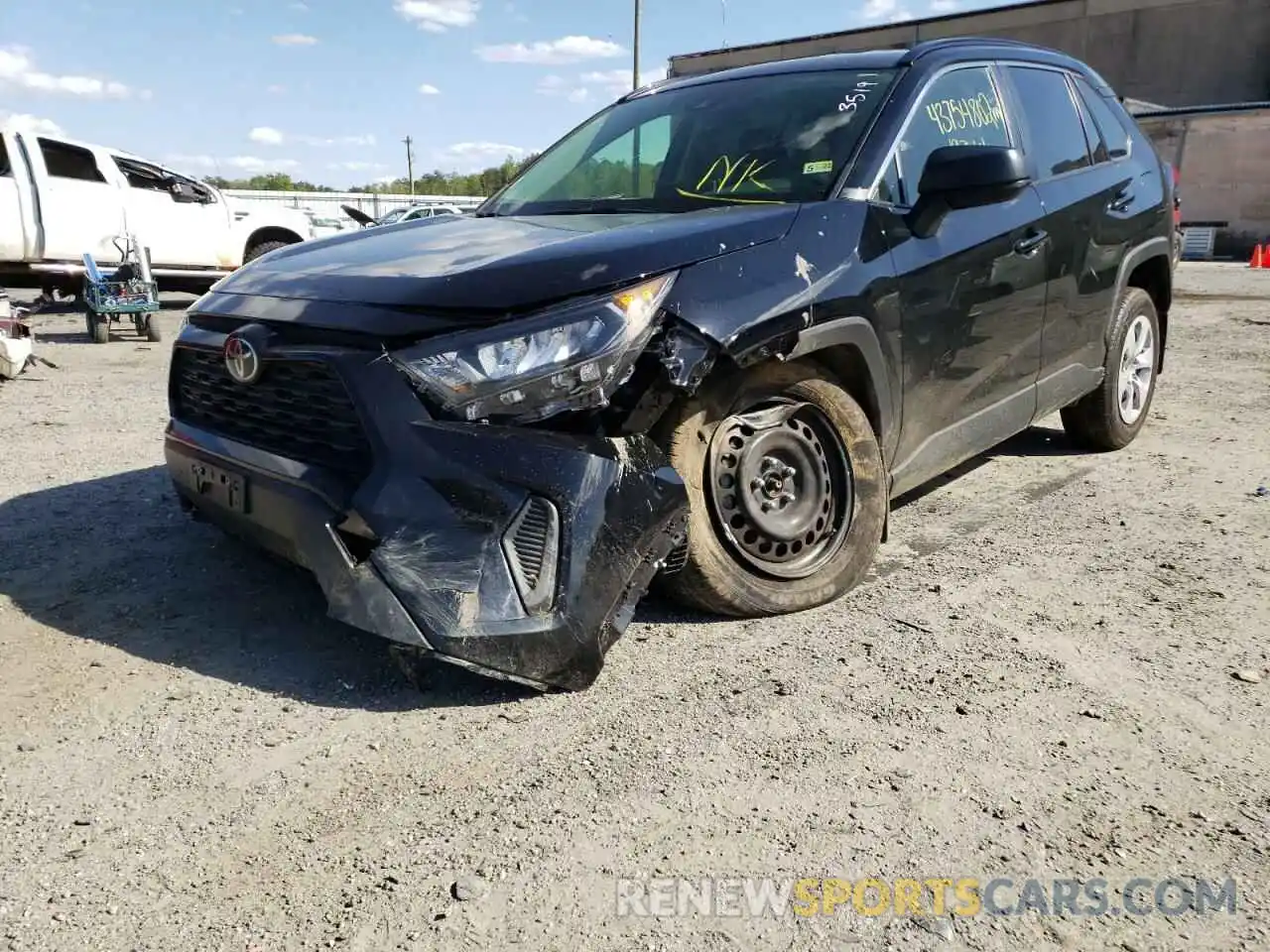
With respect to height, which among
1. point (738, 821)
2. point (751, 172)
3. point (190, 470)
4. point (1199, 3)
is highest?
point (1199, 3)

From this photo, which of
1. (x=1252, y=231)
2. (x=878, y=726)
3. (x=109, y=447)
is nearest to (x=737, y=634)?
(x=878, y=726)

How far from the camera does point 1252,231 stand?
82.6 ft

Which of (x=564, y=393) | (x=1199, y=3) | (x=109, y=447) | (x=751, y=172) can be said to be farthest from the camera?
(x=1199, y=3)

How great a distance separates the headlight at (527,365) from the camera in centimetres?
239

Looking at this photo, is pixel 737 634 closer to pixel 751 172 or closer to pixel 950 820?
pixel 950 820

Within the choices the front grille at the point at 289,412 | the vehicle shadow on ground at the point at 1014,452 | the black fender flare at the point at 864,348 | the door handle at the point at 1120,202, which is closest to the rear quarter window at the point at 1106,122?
the door handle at the point at 1120,202

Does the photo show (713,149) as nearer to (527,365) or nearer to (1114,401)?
(527,365)

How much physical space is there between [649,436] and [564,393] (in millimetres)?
322

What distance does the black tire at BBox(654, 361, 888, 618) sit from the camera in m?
2.75

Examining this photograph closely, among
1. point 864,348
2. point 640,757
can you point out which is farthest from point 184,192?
point 640,757

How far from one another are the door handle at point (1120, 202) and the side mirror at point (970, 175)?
4.98ft

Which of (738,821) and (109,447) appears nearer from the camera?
(738,821)

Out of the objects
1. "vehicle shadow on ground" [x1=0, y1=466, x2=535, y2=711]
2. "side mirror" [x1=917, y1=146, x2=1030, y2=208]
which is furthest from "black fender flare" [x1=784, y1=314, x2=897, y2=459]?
"vehicle shadow on ground" [x1=0, y1=466, x2=535, y2=711]

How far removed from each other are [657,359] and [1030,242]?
2046 millimetres
